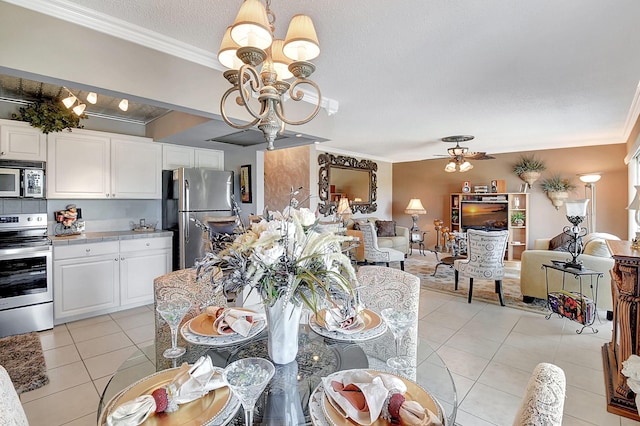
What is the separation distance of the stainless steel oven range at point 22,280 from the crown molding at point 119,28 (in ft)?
7.89

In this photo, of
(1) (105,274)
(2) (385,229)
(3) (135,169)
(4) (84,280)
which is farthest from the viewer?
(2) (385,229)

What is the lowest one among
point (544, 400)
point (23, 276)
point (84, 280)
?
point (84, 280)

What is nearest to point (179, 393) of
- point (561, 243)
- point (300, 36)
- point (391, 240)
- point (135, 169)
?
point (300, 36)

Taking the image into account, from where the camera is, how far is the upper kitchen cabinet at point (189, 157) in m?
4.41

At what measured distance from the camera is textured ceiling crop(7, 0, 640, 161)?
1837mm

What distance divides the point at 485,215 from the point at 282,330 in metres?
7.18

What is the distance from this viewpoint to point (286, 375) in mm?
1205

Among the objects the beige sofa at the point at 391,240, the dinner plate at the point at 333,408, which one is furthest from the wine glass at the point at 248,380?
the beige sofa at the point at 391,240

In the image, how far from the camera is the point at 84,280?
3408 mm

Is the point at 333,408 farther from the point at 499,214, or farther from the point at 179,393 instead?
the point at 499,214

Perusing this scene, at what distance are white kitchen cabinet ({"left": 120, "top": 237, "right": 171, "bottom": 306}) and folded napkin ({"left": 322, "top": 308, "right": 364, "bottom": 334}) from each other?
3.19 meters

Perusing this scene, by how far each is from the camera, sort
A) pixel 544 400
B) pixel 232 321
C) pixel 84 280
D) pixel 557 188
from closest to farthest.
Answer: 1. pixel 544 400
2. pixel 232 321
3. pixel 84 280
4. pixel 557 188

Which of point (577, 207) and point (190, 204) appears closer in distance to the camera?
point (577, 207)

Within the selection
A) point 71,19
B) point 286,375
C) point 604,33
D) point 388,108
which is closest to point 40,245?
point 71,19
